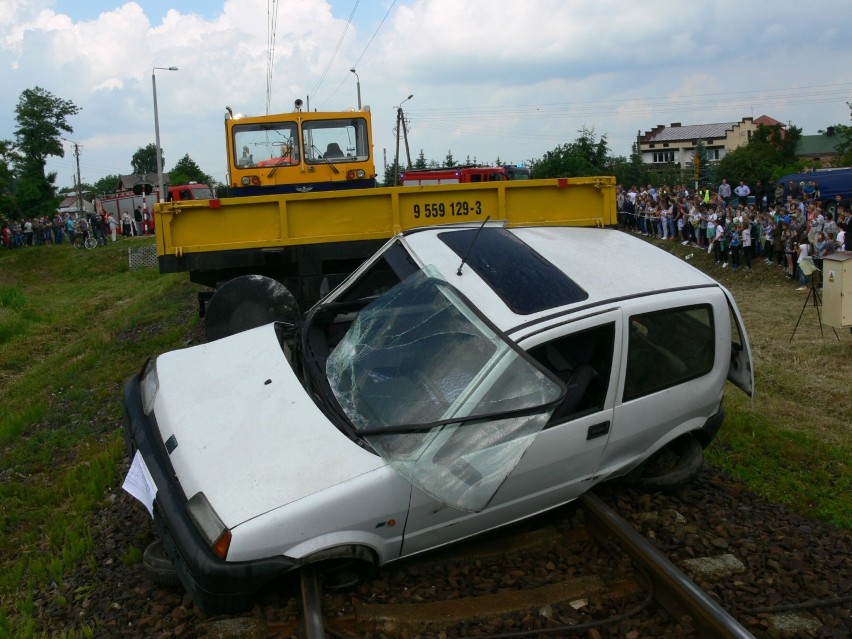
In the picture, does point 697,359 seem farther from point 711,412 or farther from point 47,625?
point 47,625

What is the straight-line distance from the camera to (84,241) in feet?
117

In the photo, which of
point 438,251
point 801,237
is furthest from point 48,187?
point 438,251

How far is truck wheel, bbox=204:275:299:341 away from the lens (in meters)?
7.50

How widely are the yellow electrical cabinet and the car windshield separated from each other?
713 centimetres

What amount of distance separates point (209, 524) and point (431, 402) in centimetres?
120

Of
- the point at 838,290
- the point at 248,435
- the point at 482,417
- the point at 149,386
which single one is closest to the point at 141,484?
the point at 248,435

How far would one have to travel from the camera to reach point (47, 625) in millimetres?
4098

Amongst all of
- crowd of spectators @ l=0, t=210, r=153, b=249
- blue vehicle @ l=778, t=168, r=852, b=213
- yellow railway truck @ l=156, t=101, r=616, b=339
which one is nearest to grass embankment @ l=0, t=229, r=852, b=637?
yellow railway truck @ l=156, t=101, r=616, b=339

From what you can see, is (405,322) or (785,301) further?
(785,301)

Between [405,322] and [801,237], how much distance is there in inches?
582

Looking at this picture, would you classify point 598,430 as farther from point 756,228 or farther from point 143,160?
point 143,160

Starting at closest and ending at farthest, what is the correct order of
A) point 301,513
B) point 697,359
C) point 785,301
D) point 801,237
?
point 301,513
point 697,359
point 785,301
point 801,237

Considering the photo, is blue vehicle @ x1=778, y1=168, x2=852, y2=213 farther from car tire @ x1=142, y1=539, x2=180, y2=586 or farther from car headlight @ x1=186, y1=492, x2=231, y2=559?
car headlight @ x1=186, y1=492, x2=231, y2=559

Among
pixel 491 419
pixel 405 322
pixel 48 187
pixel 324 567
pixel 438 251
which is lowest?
pixel 324 567
